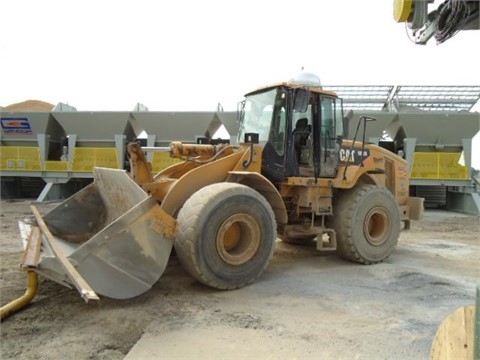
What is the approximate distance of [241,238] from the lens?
171 inches

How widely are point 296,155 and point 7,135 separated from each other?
1088 centimetres

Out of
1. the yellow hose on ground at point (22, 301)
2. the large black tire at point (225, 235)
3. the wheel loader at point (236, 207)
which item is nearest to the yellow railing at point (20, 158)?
the wheel loader at point (236, 207)

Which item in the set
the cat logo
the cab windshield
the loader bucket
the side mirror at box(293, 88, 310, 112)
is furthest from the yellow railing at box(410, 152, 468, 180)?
the loader bucket

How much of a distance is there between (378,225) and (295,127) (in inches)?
70.0

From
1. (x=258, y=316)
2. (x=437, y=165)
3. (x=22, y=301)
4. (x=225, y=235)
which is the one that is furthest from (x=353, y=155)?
(x=437, y=165)

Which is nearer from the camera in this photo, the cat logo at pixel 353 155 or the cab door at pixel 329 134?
the cab door at pixel 329 134

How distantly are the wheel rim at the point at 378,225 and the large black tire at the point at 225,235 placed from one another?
6.01ft

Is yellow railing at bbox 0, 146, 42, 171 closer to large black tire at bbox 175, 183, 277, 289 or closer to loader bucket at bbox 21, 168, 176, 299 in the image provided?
loader bucket at bbox 21, 168, 176, 299

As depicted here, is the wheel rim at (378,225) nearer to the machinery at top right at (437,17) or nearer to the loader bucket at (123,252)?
the loader bucket at (123,252)

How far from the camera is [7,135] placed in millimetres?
12930

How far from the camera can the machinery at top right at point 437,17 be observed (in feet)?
6.34

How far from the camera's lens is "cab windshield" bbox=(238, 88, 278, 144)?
17.1 feet

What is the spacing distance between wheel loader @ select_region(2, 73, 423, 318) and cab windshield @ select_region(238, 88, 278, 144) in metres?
0.02

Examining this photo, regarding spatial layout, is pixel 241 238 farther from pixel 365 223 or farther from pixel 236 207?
pixel 365 223
